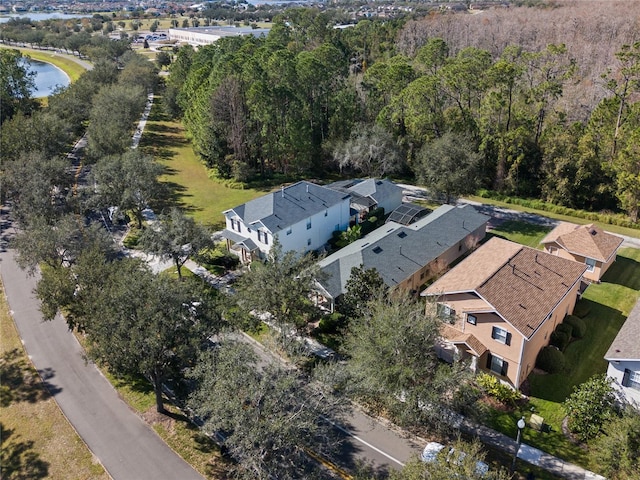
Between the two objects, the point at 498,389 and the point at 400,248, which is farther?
the point at 400,248

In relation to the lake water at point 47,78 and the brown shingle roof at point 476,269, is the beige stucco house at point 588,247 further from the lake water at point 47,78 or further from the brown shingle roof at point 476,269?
the lake water at point 47,78

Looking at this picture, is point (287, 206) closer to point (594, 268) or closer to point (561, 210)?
point (594, 268)

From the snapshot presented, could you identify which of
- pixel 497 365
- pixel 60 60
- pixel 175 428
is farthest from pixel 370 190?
pixel 60 60

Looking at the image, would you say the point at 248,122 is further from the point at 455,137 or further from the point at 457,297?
the point at 457,297

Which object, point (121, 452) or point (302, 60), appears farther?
point (302, 60)

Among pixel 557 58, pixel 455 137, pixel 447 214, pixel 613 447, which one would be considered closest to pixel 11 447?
pixel 613 447

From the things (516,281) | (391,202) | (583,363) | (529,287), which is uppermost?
(516,281)
